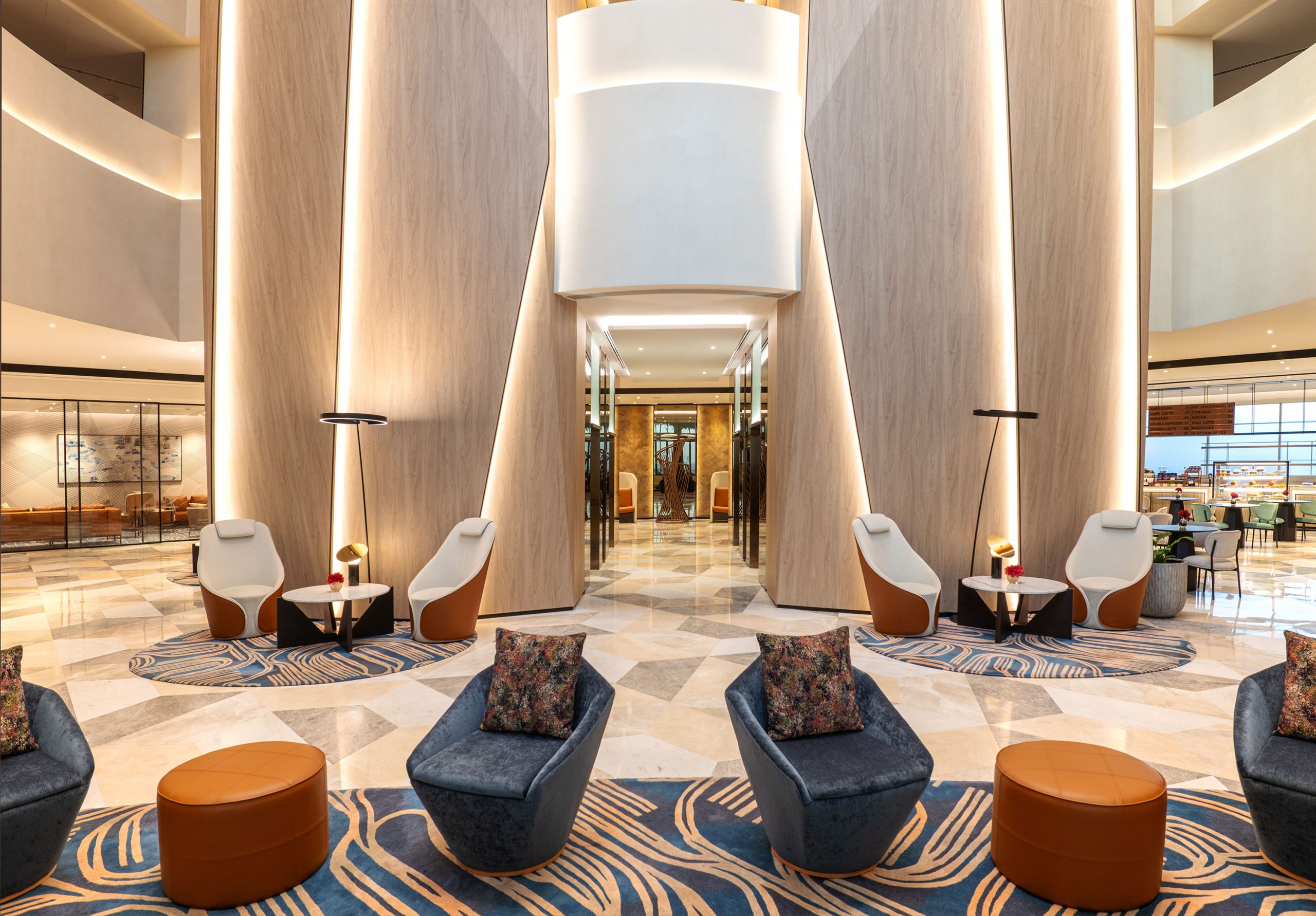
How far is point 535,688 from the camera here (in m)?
3.71

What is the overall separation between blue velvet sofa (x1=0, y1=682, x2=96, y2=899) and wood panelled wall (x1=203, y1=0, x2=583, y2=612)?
4582 mm

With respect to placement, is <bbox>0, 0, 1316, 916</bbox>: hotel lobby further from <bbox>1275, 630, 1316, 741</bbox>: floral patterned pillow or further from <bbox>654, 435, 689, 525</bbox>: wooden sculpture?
<bbox>654, 435, 689, 525</bbox>: wooden sculpture

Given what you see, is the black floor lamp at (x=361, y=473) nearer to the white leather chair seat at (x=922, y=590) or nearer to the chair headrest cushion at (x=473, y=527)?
the chair headrest cushion at (x=473, y=527)

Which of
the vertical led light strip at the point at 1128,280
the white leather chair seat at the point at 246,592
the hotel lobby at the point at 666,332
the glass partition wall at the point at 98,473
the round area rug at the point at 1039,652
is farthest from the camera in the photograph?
the glass partition wall at the point at 98,473

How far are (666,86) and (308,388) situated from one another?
480 centimetres

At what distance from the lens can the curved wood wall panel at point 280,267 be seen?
7.73m

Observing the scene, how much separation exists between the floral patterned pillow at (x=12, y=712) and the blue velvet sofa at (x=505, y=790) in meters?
1.73

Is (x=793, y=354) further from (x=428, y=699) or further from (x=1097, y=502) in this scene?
(x=428, y=699)

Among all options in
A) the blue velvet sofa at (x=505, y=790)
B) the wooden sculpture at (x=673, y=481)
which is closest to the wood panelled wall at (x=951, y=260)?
the blue velvet sofa at (x=505, y=790)

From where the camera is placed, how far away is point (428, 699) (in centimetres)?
554

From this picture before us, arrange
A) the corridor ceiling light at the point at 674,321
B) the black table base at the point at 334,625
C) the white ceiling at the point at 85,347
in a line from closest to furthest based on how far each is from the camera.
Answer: the black table base at the point at 334,625 → the white ceiling at the point at 85,347 → the corridor ceiling light at the point at 674,321

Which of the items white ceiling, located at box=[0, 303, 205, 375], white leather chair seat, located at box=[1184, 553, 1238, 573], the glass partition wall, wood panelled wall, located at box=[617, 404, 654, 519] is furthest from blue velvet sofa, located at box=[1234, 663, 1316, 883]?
wood panelled wall, located at box=[617, 404, 654, 519]

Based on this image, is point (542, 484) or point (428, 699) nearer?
point (428, 699)

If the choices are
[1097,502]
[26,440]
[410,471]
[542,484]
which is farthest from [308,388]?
[26,440]
